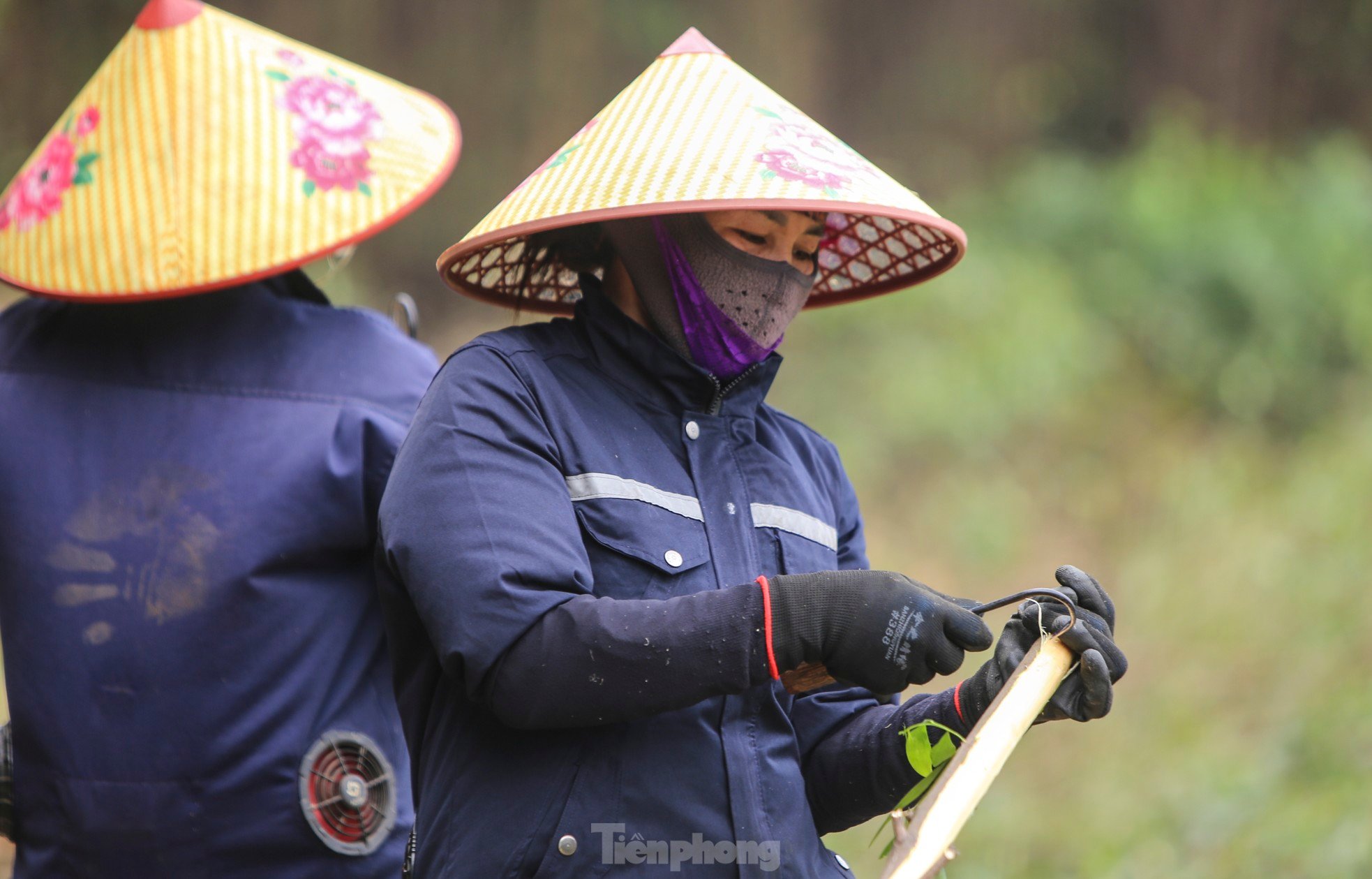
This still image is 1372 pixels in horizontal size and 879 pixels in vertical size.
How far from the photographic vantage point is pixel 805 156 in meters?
1.91

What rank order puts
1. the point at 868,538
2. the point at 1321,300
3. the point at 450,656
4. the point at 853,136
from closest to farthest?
1. the point at 450,656
2. the point at 868,538
3. the point at 1321,300
4. the point at 853,136

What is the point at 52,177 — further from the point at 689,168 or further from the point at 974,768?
the point at 974,768

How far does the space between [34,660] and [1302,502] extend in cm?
608

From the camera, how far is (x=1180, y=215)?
830cm

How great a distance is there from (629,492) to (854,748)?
56cm

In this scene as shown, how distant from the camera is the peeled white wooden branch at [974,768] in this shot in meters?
1.58

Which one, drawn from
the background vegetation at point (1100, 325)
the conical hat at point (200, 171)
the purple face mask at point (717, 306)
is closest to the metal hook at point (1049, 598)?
the purple face mask at point (717, 306)

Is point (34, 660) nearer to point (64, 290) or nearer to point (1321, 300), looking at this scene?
point (64, 290)

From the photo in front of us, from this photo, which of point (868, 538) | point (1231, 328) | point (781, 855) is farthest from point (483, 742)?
point (1231, 328)

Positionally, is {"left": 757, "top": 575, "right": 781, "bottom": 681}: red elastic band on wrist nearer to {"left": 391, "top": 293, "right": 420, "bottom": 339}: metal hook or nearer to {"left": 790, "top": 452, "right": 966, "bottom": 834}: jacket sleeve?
{"left": 790, "top": 452, "right": 966, "bottom": 834}: jacket sleeve

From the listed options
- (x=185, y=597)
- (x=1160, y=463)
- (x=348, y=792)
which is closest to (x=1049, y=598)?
(x=348, y=792)

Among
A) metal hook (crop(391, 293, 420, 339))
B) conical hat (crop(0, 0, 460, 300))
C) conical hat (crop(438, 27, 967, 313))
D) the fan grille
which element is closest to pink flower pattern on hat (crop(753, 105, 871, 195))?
conical hat (crop(438, 27, 967, 313))

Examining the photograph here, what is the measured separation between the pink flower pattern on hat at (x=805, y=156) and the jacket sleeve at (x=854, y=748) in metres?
0.62

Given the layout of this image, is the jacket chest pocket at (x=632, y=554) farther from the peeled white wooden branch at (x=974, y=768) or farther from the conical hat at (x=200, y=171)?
the conical hat at (x=200, y=171)
